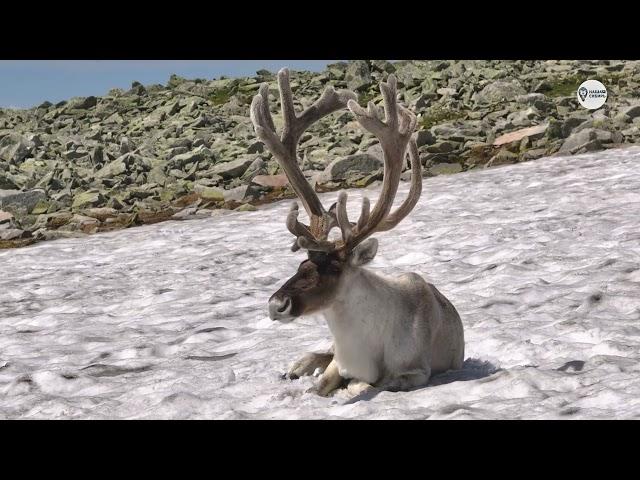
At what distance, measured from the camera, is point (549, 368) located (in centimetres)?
752

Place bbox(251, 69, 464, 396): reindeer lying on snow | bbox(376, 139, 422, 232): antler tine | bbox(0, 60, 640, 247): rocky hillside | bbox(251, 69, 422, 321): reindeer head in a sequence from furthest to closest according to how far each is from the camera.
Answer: bbox(0, 60, 640, 247): rocky hillside, bbox(376, 139, 422, 232): antler tine, bbox(251, 69, 464, 396): reindeer lying on snow, bbox(251, 69, 422, 321): reindeer head

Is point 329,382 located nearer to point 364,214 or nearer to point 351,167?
point 364,214

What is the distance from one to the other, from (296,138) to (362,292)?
153cm

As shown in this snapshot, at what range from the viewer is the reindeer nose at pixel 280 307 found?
6.58m

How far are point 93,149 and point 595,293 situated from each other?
21372mm

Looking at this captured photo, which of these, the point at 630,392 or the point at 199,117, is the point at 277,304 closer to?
the point at 630,392

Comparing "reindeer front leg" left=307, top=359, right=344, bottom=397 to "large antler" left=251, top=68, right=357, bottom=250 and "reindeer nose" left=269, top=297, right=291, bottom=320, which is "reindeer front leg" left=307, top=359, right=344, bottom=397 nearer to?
"reindeer nose" left=269, top=297, right=291, bottom=320

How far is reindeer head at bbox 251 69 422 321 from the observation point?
672 centimetres

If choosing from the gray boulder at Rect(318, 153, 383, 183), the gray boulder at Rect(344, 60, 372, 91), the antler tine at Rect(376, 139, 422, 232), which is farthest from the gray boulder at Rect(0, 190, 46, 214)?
the gray boulder at Rect(344, 60, 372, 91)

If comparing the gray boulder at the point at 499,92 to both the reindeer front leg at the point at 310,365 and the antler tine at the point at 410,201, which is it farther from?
the reindeer front leg at the point at 310,365

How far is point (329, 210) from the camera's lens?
287 inches

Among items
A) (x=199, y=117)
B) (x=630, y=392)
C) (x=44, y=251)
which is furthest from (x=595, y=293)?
(x=199, y=117)

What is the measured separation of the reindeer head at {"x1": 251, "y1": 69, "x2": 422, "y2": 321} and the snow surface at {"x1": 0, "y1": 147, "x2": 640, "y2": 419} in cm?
90
